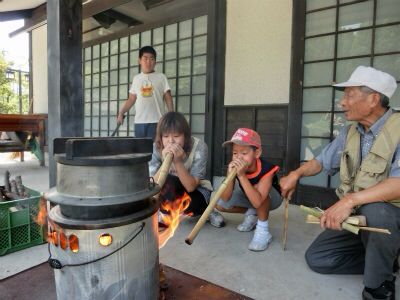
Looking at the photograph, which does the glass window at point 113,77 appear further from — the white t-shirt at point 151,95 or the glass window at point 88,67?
the white t-shirt at point 151,95

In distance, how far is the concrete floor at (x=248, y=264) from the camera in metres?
1.91

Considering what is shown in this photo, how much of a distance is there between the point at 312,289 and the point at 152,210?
1.20 m

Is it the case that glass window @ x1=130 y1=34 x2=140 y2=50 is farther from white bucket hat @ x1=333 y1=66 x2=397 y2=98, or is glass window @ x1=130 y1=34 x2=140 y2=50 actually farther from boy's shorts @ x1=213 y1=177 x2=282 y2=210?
white bucket hat @ x1=333 y1=66 x2=397 y2=98

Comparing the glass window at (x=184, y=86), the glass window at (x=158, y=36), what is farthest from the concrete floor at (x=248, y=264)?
the glass window at (x=158, y=36)

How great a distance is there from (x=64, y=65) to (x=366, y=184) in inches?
91.0

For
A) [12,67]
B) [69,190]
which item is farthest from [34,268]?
[12,67]

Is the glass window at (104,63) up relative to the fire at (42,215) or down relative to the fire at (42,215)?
up

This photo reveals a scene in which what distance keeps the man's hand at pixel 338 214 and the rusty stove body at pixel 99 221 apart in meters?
1.04

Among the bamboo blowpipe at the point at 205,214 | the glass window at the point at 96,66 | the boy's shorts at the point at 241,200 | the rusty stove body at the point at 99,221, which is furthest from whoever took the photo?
the glass window at the point at 96,66

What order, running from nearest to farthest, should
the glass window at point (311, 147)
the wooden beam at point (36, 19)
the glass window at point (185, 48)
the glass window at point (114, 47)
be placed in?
the glass window at point (311, 147) < the glass window at point (185, 48) < the glass window at point (114, 47) < the wooden beam at point (36, 19)

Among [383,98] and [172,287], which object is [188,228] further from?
[383,98]

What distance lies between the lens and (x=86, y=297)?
131 cm

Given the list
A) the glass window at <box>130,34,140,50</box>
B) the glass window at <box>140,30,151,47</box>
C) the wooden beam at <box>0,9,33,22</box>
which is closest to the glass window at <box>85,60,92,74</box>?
the glass window at <box>130,34,140,50</box>

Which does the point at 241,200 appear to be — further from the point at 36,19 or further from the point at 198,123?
the point at 36,19
